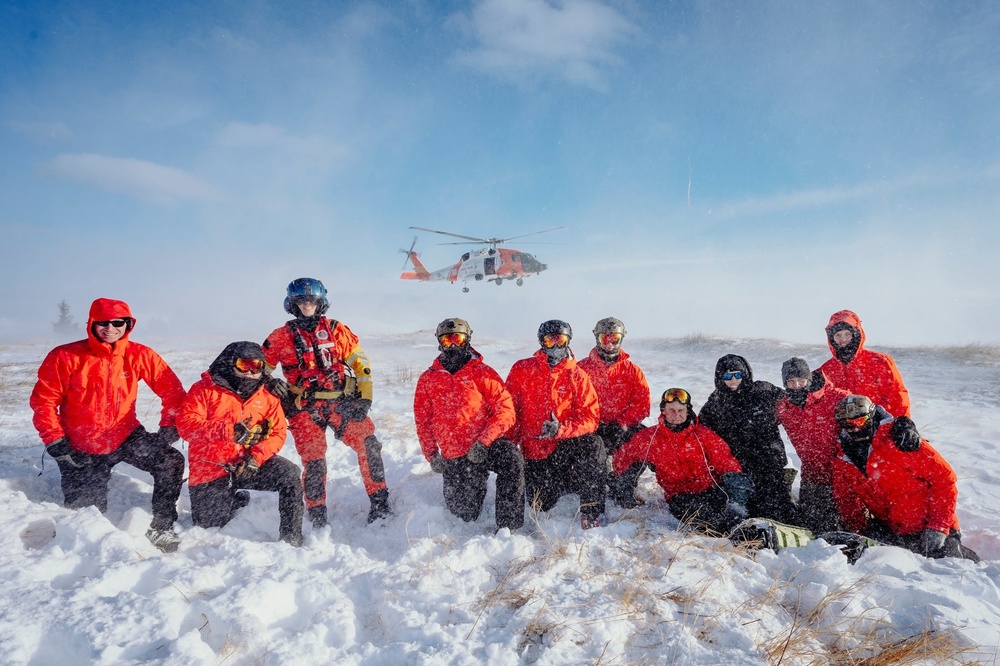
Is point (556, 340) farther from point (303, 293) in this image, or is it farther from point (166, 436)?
point (166, 436)

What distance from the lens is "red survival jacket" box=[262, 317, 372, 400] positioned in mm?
4910

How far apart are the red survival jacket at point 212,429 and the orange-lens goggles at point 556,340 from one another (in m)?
2.86

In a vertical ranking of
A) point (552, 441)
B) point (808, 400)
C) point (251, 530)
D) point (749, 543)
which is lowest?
point (251, 530)

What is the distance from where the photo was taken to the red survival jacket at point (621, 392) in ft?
18.1

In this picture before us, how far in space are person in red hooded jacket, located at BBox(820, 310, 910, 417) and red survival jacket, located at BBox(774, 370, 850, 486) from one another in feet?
2.17

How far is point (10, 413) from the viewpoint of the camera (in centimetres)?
676

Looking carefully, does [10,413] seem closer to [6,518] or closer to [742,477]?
[6,518]

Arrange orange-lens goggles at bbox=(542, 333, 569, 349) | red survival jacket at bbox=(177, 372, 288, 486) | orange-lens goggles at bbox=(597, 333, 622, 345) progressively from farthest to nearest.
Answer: orange-lens goggles at bbox=(597, 333, 622, 345) → orange-lens goggles at bbox=(542, 333, 569, 349) → red survival jacket at bbox=(177, 372, 288, 486)

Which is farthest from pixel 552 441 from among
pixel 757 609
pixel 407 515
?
pixel 757 609

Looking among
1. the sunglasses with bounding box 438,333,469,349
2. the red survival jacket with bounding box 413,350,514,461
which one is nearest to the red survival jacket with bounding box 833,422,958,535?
the red survival jacket with bounding box 413,350,514,461

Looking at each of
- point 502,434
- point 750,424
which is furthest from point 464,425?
point 750,424

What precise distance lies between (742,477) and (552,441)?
1.80m

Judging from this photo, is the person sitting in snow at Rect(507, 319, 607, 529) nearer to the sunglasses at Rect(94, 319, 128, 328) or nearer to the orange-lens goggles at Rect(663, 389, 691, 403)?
the orange-lens goggles at Rect(663, 389, 691, 403)

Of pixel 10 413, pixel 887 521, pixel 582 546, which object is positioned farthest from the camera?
pixel 10 413
